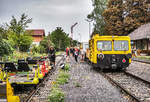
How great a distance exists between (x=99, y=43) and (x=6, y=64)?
7.20m

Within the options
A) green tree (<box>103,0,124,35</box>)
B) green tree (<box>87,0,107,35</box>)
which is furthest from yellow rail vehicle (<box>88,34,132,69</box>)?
green tree (<box>87,0,107,35</box>)

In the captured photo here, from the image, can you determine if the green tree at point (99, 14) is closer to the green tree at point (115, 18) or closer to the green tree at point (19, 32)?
the green tree at point (115, 18)

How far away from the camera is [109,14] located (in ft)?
165

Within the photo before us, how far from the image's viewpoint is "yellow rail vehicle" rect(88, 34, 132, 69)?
46.7 feet

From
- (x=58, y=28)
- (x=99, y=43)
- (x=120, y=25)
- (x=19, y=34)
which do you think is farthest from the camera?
(x=58, y=28)

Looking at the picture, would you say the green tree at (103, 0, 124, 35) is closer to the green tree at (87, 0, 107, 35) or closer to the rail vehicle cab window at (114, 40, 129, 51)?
the green tree at (87, 0, 107, 35)

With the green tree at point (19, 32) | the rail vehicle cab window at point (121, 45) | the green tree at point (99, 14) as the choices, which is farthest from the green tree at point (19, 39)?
the green tree at point (99, 14)

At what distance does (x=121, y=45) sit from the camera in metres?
14.6

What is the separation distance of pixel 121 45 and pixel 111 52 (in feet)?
2.93

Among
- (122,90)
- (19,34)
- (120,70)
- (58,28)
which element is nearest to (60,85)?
(122,90)

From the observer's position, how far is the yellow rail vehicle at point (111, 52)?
46.7 ft

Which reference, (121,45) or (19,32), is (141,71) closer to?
(121,45)

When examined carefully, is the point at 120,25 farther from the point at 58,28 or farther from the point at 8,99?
the point at 8,99

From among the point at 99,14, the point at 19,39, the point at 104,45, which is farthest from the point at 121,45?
the point at 99,14
